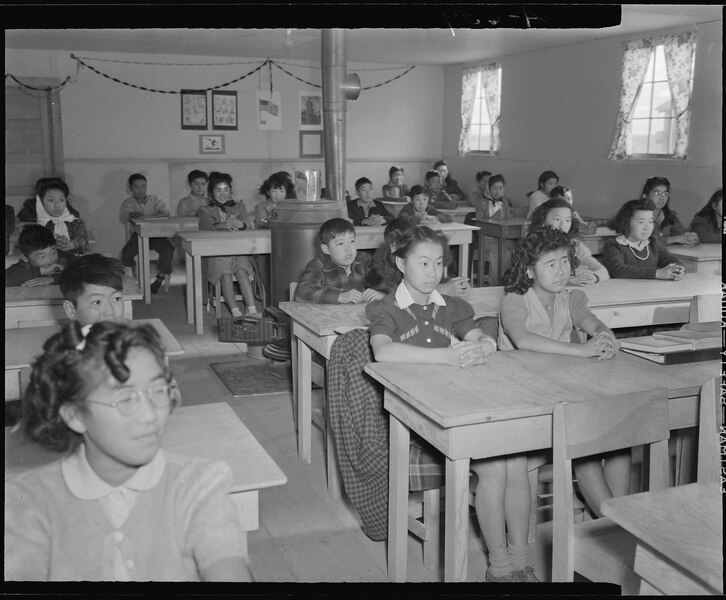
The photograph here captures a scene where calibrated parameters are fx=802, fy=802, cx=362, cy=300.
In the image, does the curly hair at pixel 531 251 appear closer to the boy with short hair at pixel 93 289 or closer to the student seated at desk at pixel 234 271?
the boy with short hair at pixel 93 289

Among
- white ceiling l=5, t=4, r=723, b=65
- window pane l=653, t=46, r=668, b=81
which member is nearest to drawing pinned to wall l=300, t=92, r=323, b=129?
white ceiling l=5, t=4, r=723, b=65

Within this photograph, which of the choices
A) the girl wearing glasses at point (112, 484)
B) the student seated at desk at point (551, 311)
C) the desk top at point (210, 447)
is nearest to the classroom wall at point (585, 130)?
the student seated at desk at point (551, 311)

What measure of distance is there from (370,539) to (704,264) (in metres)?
2.85

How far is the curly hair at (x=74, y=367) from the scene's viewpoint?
129 cm

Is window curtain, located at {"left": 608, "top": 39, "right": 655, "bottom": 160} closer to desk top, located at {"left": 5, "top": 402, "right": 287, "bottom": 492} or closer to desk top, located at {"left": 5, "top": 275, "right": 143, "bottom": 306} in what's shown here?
desk top, located at {"left": 5, "top": 275, "right": 143, "bottom": 306}

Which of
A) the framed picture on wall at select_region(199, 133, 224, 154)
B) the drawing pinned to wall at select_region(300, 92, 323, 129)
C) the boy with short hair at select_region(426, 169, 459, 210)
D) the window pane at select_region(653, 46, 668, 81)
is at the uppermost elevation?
the window pane at select_region(653, 46, 668, 81)

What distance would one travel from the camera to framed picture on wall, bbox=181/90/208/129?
8.46 m

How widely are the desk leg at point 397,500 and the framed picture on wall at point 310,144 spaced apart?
747 centimetres

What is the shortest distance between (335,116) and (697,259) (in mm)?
2315

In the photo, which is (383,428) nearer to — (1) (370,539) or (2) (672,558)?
(1) (370,539)

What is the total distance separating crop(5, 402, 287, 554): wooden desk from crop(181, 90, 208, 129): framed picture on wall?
716 centimetres
